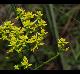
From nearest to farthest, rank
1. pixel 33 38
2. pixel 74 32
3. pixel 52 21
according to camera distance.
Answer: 1. pixel 33 38
2. pixel 52 21
3. pixel 74 32

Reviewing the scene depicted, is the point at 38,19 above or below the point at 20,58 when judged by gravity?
above

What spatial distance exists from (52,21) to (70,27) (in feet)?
1.63

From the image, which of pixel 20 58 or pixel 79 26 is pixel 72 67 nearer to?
pixel 79 26

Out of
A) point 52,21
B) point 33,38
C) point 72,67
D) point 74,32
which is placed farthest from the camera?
point 74,32

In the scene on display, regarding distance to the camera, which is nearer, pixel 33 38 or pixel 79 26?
pixel 33 38

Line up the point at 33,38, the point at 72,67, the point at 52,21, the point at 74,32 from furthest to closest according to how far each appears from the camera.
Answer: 1. the point at 74,32
2. the point at 72,67
3. the point at 52,21
4. the point at 33,38

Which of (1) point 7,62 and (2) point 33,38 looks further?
(1) point 7,62

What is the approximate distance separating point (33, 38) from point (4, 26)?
12cm

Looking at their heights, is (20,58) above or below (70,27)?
below
